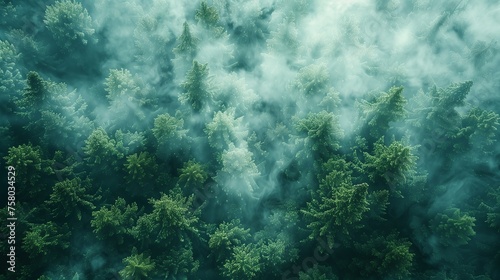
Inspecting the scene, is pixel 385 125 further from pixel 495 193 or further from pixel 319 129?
pixel 495 193

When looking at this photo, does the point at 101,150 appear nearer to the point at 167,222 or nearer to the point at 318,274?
the point at 167,222

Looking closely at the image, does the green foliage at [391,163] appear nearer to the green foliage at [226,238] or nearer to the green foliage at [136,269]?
the green foliage at [226,238]

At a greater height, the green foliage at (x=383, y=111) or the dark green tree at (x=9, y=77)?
the dark green tree at (x=9, y=77)

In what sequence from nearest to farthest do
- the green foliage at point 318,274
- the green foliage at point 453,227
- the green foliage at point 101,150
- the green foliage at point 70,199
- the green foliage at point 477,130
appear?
the green foliage at point 453,227
the green foliage at point 477,130
the green foliage at point 318,274
the green foliage at point 70,199
the green foliage at point 101,150

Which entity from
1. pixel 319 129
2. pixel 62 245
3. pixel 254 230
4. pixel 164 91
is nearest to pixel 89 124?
pixel 164 91

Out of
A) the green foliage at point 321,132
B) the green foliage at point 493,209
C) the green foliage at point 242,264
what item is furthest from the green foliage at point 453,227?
the green foliage at point 242,264

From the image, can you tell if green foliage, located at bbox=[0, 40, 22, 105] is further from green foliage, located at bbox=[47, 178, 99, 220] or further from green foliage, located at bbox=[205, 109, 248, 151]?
green foliage, located at bbox=[205, 109, 248, 151]
